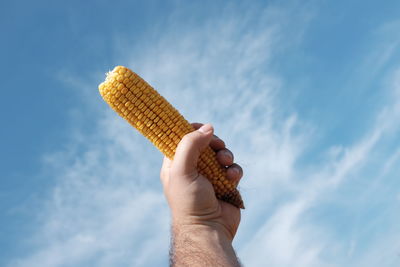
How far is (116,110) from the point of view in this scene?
5109 millimetres

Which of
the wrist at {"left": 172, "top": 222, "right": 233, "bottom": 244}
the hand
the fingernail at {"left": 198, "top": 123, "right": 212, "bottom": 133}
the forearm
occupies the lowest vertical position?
the forearm

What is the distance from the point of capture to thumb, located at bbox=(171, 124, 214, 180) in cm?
488

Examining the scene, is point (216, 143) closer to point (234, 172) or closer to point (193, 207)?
point (234, 172)

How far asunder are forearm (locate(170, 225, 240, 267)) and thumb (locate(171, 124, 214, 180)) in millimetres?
586

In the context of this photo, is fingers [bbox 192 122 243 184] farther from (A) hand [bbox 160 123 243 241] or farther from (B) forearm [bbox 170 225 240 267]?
→ (B) forearm [bbox 170 225 240 267]

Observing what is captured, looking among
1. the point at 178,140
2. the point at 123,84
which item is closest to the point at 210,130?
the point at 178,140

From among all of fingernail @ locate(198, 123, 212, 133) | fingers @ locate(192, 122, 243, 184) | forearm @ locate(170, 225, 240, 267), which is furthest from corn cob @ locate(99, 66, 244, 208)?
forearm @ locate(170, 225, 240, 267)

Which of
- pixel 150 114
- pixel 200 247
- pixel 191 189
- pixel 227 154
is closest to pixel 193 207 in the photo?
pixel 191 189

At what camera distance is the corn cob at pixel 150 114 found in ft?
16.3

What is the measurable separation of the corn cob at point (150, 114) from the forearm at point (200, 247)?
2.14 ft

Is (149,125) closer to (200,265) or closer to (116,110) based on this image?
(116,110)

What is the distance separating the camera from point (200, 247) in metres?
4.54

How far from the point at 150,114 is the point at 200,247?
59.4 inches

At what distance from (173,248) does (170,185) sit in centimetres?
71
